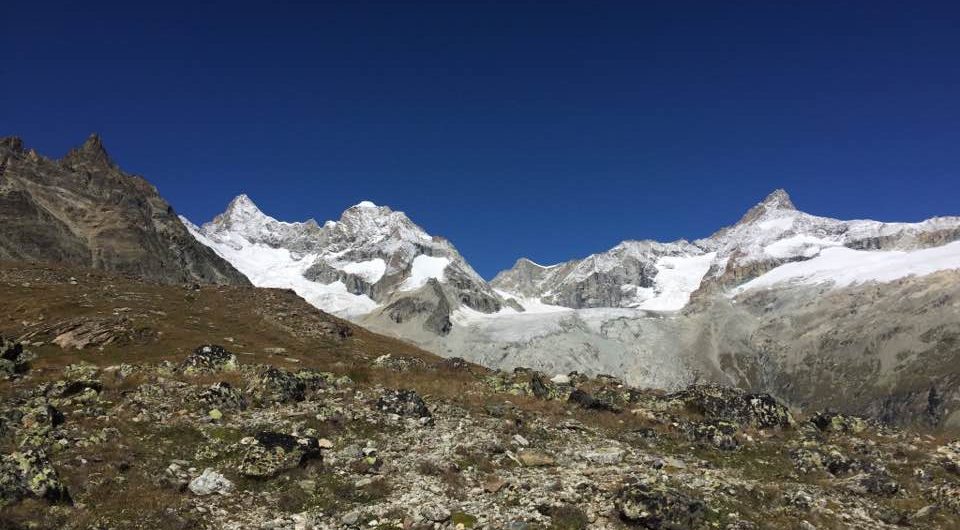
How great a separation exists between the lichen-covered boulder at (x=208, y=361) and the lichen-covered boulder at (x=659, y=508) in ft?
89.9

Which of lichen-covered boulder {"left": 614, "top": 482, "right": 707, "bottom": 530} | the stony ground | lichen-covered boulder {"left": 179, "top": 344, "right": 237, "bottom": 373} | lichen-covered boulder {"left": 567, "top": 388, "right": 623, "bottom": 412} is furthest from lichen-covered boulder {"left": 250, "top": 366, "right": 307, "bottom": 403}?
lichen-covered boulder {"left": 614, "top": 482, "right": 707, "bottom": 530}

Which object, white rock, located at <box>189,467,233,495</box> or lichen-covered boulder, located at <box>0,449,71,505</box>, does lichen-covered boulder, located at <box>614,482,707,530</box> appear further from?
lichen-covered boulder, located at <box>0,449,71,505</box>

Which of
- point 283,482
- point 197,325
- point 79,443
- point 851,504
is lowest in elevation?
point 851,504

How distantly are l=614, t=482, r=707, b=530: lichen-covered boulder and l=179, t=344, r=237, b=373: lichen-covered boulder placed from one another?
89.9 feet

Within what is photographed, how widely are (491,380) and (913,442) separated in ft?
81.2

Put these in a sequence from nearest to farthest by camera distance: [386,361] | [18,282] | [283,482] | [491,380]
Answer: [283,482], [491,380], [386,361], [18,282]

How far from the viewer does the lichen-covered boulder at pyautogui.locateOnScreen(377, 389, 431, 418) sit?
29891 millimetres

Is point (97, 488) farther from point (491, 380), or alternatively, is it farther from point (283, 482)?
point (491, 380)

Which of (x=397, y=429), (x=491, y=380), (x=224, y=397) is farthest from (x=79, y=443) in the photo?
(x=491, y=380)

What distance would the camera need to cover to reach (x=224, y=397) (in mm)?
29500

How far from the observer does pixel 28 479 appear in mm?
18234

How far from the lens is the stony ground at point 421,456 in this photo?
1942 cm

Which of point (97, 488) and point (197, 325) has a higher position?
point (197, 325)

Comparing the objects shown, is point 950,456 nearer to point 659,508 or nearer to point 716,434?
point 716,434
